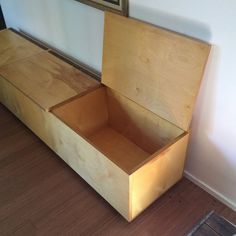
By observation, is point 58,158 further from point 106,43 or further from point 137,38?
point 137,38

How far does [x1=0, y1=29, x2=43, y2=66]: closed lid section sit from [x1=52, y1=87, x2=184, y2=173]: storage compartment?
0.69 meters

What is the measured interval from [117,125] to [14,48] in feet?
3.23

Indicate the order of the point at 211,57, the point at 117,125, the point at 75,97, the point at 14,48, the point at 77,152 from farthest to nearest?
1. the point at 14,48
2. the point at 117,125
3. the point at 75,97
4. the point at 77,152
5. the point at 211,57

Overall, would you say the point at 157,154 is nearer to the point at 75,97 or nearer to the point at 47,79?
the point at 75,97

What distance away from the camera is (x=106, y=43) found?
1.50 metres

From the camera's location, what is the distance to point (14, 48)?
6.95 ft

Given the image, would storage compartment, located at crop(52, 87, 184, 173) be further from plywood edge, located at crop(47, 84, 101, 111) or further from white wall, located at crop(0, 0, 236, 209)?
white wall, located at crop(0, 0, 236, 209)

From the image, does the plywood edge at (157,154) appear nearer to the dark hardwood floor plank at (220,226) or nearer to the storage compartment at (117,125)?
the storage compartment at (117,125)

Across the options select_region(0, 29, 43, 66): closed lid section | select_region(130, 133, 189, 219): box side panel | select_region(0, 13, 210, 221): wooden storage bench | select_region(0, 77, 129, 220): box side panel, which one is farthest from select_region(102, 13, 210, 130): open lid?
select_region(0, 29, 43, 66): closed lid section

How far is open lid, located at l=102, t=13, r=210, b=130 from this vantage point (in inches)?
46.2

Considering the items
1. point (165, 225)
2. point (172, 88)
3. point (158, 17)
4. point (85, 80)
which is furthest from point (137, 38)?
point (165, 225)

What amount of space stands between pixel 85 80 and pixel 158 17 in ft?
1.96

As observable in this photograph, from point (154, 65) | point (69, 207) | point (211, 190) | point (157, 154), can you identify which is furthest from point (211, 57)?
point (69, 207)

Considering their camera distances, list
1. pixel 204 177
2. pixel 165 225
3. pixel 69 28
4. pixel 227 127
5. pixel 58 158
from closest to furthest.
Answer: pixel 227 127 → pixel 165 225 → pixel 204 177 → pixel 58 158 → pixel 69 28
